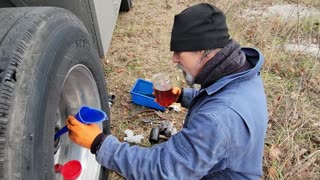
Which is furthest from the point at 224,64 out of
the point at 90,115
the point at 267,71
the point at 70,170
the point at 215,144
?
the point at 267,71

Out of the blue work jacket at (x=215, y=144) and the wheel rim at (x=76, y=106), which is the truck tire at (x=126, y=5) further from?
the blue work jacket at (x=215, y=144)

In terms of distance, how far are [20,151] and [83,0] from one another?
176 cm

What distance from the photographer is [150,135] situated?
2957 millimetres

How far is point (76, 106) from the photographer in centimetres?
207

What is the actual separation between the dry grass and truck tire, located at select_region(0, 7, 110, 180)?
1434mm

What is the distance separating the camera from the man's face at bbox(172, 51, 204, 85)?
1762 mm

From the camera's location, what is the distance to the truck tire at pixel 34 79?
130cm

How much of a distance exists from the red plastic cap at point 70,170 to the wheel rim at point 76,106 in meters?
0.04

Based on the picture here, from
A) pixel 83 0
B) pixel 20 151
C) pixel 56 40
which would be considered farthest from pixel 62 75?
pixel 83 0

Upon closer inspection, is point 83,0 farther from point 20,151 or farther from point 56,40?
point 20,151

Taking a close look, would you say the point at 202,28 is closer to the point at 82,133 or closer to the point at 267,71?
the point at 82,133

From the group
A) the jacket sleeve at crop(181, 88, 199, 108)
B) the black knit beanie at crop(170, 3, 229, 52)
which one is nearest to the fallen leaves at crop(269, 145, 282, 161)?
the jacket sleeve at crop(181, 88, 199, 108)

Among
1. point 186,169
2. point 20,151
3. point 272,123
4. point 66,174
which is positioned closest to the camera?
point 20,151

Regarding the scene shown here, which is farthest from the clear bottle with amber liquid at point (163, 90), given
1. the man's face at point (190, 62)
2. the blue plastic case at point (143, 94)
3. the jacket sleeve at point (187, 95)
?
the blue plastic case at point (143, 94)
